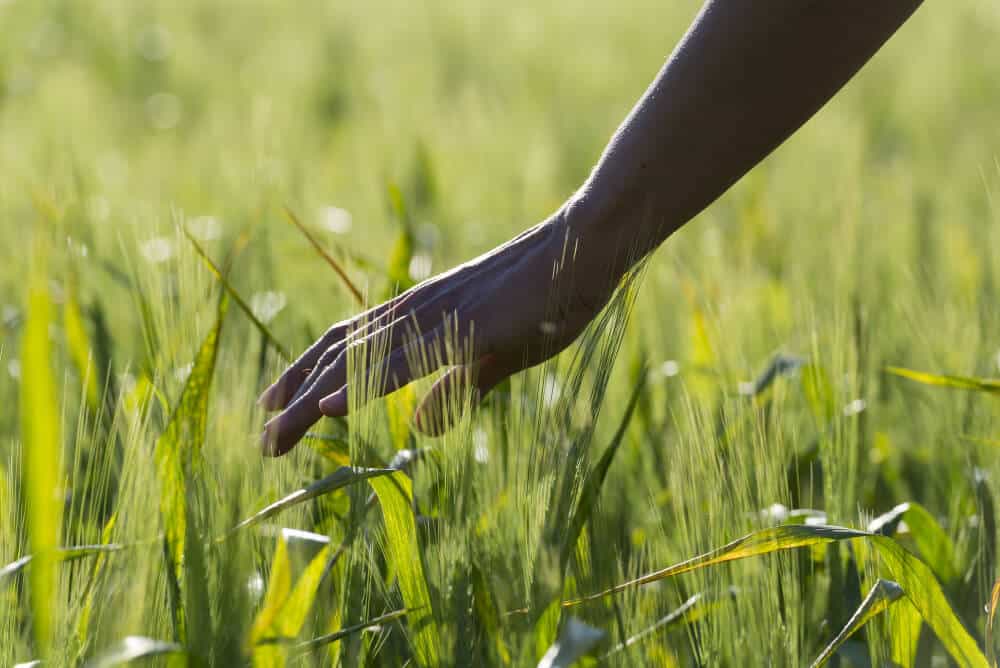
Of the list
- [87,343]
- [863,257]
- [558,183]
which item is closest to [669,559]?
[87,343]

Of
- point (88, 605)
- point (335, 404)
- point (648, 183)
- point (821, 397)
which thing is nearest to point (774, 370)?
point (821, 397)

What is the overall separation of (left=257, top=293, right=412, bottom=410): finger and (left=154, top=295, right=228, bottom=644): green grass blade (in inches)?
1.7

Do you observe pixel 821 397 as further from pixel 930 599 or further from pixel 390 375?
pixel 390 375

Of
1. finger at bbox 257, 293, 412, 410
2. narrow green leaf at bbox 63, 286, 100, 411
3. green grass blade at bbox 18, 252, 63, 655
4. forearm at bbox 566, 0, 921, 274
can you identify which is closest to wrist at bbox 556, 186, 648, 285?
forearm at bbox 566, 0, 921, 274

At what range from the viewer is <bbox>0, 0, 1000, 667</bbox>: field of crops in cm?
56

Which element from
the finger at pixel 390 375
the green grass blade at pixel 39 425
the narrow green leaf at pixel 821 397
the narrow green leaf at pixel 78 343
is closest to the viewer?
the green grass blade at pixel 39 425

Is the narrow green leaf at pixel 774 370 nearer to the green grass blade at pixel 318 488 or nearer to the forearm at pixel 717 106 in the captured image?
the forearm at pixel 717 106

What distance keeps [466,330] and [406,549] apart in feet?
0.42

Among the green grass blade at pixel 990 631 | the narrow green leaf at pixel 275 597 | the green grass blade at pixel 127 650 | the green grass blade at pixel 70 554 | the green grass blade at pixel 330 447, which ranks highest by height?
the green grass blade at pixel 330 447

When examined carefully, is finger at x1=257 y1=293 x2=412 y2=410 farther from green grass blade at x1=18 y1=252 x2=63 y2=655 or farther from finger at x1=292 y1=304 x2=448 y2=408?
green grass blade at x1=18 y1=252 x2=63 y2=655

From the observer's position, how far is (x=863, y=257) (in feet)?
4.85

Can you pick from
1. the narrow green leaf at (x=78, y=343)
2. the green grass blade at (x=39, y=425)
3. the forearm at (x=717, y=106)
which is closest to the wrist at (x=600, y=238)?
the forearm at (x=717, y=106)

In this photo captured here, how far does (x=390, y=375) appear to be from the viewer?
0.64 meters

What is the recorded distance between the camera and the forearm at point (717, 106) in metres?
0.62
